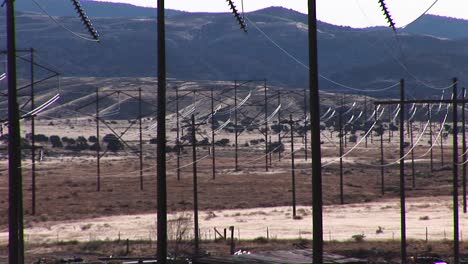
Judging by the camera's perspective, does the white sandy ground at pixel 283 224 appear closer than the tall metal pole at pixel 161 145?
No

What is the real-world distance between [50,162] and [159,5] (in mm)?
108404

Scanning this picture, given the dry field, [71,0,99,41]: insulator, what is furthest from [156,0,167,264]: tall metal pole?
the dry field

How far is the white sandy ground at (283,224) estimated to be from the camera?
177 feet

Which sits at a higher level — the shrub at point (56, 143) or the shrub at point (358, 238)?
the shrub at point (56, 143)

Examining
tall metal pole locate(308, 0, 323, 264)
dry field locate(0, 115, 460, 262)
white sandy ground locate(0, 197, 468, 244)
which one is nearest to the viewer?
tall metal pole locate(308, 0, 323, 264)

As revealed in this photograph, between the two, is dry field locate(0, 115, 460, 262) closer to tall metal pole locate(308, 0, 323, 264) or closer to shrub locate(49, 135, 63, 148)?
shrub locate(49, 135, 63, 148)

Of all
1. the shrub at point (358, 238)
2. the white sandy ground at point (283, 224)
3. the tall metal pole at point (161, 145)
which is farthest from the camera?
the white sandy ground at point (283, 224)

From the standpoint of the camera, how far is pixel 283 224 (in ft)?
197

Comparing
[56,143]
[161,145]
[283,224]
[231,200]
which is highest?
[56,143]

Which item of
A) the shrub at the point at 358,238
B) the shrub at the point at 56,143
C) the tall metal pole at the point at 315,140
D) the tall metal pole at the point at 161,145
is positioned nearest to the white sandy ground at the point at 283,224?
the shrub at the point at 358,238

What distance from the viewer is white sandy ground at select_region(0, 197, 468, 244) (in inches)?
2119

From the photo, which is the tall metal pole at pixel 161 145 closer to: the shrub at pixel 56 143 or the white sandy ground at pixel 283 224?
the white sandy ground at pixel 283 224

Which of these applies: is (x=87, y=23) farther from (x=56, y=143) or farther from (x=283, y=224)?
(x=56, y=143)

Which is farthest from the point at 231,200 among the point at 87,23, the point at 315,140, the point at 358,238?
the point at 315,140
